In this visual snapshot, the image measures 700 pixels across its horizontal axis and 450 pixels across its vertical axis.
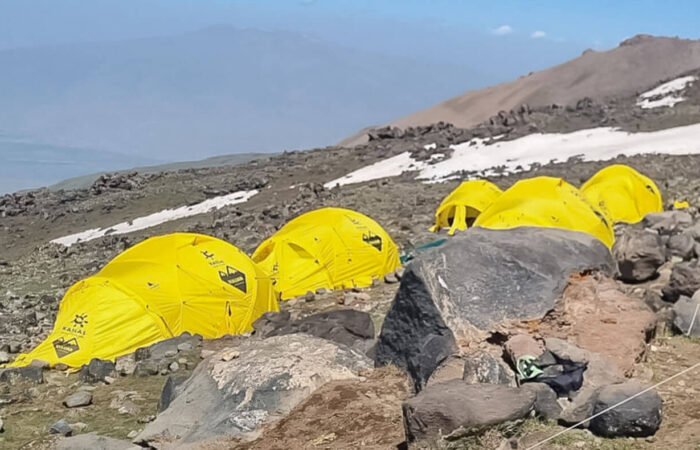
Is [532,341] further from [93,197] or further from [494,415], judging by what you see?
[93,197]

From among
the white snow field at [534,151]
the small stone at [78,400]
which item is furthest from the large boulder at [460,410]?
the white snow field at [534,151]

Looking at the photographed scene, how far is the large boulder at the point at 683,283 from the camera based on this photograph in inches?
410

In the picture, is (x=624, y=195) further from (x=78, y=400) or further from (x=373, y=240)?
(x=78, y=400)

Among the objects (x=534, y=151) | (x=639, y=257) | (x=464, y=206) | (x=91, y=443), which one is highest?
(x=534, y=151)

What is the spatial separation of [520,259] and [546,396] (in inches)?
90.4

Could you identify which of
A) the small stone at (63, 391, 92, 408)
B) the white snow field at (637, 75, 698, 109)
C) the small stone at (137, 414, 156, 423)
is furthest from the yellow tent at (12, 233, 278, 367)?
the white snow field at (637, 75, 698, 109)

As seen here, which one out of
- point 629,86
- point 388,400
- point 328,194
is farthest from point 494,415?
point 629,86

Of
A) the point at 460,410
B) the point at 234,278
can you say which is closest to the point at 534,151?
the point at 234,278

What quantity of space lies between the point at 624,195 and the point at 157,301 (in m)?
13.6

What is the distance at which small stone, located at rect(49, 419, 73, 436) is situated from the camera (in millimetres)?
9076

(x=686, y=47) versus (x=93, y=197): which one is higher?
(x=686, y=47)

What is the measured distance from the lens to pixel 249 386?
7.97 metres

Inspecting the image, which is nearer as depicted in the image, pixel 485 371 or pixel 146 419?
pixel 485 371

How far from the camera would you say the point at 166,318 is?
12.5 metres
